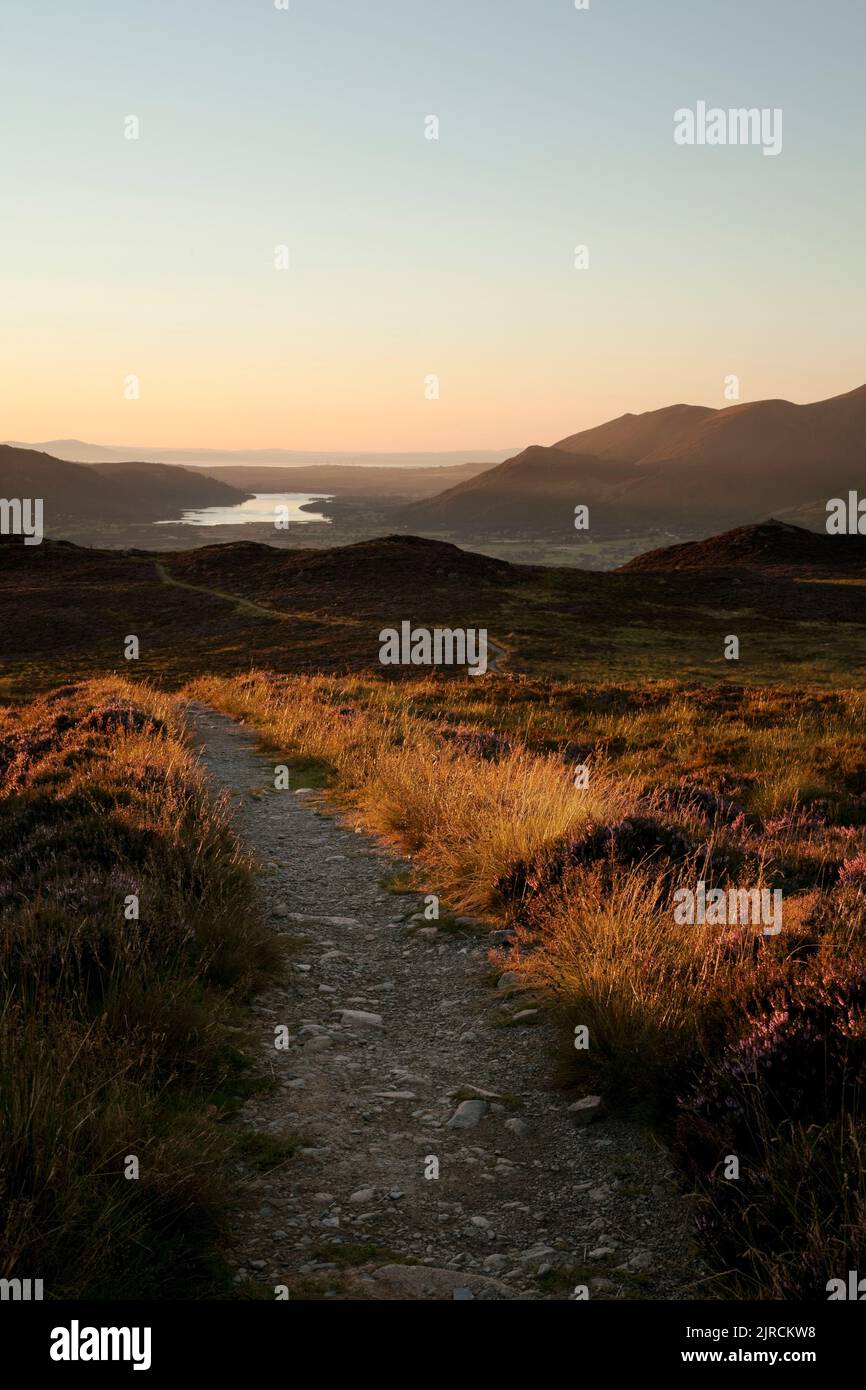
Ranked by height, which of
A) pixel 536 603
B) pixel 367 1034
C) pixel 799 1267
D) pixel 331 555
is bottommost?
pixel 367 1034

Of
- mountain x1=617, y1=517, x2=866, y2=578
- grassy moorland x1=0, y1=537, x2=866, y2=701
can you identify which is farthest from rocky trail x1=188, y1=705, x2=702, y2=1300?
mountain x1=617, y1=517, x2=866, y2=578

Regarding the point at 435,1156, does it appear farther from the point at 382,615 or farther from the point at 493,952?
A: the point at 382,615

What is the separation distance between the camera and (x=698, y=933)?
19.3ft

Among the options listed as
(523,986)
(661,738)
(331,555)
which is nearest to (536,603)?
(331,555)

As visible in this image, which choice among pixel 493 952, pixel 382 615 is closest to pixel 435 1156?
pixel 493 952

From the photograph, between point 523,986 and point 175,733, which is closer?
point 523,986

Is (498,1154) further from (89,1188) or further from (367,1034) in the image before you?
(89,1188)

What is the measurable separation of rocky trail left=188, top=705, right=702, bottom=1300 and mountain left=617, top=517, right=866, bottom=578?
74688mm

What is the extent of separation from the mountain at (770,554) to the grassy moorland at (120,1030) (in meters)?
73.9

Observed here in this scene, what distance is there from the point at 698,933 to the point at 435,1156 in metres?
2.34

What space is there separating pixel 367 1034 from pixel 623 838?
3.07 meters

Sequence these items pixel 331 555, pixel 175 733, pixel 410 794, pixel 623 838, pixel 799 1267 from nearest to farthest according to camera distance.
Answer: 1. pixel 799 1267
2. pixel 623 838
3. pixel 410 794
4. pixel 175 733
5. pixel 331 555

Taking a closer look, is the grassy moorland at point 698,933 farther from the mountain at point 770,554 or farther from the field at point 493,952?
the mountain at point 770,554

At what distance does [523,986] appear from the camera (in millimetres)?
6344
